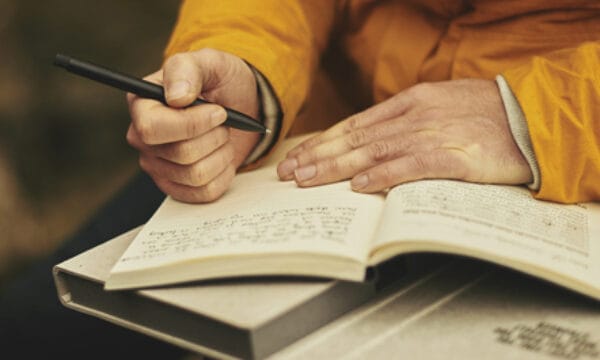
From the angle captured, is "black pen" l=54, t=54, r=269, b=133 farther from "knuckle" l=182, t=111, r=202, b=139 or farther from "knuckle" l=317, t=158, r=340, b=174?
"knuckle" l=317, t=158, r=340, b=174

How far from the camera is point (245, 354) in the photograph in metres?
0.52

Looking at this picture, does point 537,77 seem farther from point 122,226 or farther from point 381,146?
point 122,226

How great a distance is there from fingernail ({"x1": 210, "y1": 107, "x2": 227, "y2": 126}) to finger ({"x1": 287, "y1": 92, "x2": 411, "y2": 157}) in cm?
10

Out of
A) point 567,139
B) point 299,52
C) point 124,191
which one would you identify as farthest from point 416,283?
point 124,191

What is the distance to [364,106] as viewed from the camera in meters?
1.08

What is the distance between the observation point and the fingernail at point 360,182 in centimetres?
69

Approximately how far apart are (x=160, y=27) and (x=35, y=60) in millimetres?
359

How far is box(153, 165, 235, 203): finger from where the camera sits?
743 mm

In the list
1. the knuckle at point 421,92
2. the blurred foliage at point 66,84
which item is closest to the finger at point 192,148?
the knuckle at point 421,92

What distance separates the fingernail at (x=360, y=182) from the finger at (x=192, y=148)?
155 mm

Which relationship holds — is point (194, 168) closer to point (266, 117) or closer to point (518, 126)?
point (266, 117)

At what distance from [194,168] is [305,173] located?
0.11m

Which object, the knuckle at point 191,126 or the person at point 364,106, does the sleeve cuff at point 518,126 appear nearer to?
the person at point 364,106

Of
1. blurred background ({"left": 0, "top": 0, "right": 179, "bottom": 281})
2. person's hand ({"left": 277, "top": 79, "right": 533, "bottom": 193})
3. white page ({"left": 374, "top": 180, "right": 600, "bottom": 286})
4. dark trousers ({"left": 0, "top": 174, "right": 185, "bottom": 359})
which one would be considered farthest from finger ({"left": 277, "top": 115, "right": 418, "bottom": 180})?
blurred background ({"left": 0, "top": 0, "right": 179, "bottom": 281})
